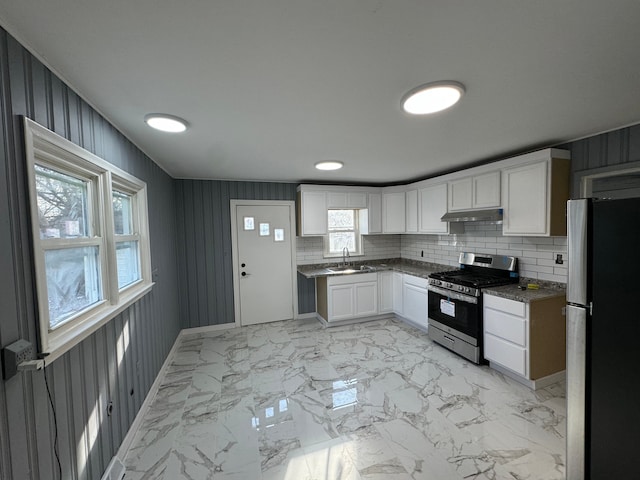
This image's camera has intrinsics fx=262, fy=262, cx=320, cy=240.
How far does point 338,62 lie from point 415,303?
3658 mm

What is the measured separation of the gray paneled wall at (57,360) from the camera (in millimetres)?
1012

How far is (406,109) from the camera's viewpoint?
1.79m

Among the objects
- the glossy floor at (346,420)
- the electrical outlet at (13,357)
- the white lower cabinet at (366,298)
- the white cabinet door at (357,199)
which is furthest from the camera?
the white cabinet door at (357,199)

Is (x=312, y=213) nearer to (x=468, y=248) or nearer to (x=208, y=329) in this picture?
(x=468, y=248)

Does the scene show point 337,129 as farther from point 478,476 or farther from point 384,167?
point 478,476

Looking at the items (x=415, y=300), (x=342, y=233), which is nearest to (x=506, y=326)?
(x=415, y=300)

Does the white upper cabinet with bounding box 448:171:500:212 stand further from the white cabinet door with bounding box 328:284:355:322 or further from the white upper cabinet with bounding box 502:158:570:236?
the white cabinet door with bounding box 328:284:355:322

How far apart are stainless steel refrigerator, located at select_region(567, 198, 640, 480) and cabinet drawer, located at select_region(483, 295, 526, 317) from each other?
1488 mm

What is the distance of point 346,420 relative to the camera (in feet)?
7.31

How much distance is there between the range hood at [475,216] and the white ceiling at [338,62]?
0.97m

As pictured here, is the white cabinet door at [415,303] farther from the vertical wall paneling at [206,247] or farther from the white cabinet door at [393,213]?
the vertical wall paneling at [206,247]

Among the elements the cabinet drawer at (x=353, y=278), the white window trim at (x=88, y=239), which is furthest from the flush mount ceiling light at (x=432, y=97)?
the cabinet drawer at (x=353, y=278)

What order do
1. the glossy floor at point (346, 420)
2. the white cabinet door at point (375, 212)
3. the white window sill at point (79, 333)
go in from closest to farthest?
the white window sill at point (79, 333) < the glossy floor at point (346, 420) < the white cabinet door at point (375, 212)

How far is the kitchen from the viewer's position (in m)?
1.06
